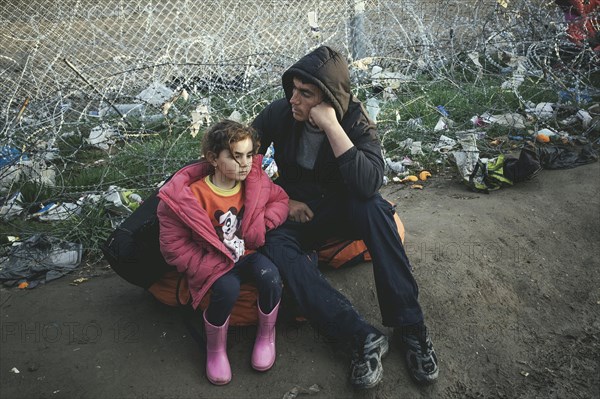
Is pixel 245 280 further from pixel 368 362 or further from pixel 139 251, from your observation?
pixel 368 362

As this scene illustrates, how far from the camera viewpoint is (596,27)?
5.88m

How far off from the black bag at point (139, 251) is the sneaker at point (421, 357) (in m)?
1.24

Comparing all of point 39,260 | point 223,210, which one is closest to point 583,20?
point 223,210

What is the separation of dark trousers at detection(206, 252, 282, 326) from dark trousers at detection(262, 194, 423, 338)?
3.4 inches

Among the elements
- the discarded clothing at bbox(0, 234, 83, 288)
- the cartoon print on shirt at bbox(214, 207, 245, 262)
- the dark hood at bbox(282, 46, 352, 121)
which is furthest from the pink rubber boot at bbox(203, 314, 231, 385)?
the discarded clothing at bbox(0, 234, 83, 288)

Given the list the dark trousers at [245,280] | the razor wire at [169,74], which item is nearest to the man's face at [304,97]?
the dark trousers at [245,280]

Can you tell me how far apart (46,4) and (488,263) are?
556cm

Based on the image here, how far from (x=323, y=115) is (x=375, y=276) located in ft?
2.69

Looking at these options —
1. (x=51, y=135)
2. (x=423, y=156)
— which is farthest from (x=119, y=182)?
(x=423, y=156)

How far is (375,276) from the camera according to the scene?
8.75 ft

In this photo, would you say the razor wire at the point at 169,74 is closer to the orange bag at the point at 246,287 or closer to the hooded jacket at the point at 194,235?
the orange bag at the point at 246,287

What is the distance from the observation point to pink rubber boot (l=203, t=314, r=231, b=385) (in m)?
2.54

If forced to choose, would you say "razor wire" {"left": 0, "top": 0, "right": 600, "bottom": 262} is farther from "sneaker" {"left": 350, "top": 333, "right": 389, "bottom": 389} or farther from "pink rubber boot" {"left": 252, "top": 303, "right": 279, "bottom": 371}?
"sneaker" {"left": 350, "top": 333, "right": 389, "bottom": 389}

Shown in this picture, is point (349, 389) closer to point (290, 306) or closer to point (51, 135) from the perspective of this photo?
point (290, 306)
